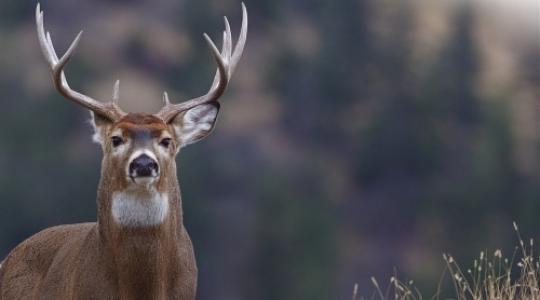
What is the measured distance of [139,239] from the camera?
1060 cm

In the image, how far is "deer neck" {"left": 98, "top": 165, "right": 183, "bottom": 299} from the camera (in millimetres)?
10500

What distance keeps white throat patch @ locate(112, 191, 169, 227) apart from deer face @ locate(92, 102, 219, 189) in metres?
0.07

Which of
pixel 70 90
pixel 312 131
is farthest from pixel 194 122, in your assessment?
pixel 312 131

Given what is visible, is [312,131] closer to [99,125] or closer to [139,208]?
[99,125]

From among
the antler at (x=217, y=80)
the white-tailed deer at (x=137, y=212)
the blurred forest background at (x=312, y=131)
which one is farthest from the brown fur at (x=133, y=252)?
the blurred forest background at (x=312, y=131)

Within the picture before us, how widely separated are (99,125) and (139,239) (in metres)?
0.98

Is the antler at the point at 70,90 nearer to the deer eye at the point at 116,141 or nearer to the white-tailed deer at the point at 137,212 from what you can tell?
the white-tailed deer at the point at 137,212

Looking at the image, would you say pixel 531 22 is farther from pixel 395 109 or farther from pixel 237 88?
pixel 237 88

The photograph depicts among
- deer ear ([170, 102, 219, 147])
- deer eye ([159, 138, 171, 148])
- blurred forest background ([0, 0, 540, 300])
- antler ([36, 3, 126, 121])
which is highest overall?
antler ([36, 3, 126, 121])

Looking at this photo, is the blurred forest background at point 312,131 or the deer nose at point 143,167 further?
the blurred forest background at point 312,131

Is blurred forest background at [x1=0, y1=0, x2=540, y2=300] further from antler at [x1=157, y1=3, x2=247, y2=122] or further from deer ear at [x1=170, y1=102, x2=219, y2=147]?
deer ear at [x1=170, y1=102, x2=219, y2=147]

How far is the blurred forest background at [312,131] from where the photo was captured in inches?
2490

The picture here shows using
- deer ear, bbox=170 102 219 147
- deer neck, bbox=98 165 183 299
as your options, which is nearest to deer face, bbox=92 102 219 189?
deer ear, bbox=170 102 219 147

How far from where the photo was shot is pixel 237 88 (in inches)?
3241
